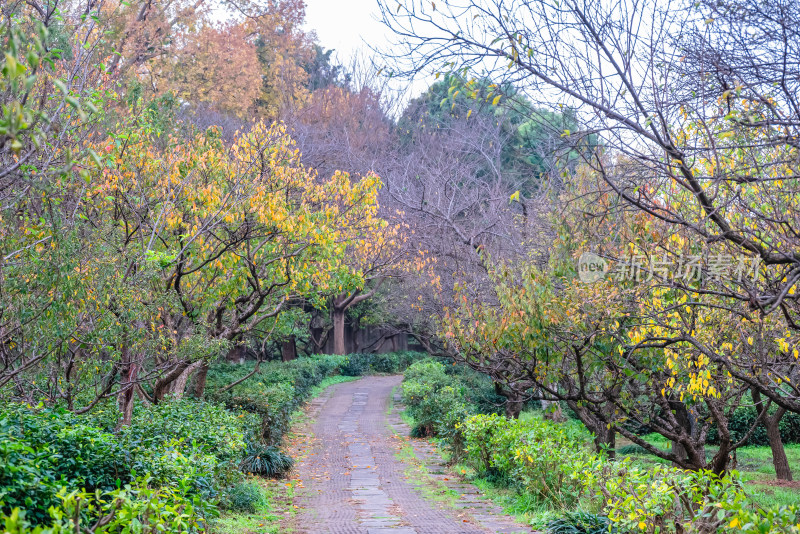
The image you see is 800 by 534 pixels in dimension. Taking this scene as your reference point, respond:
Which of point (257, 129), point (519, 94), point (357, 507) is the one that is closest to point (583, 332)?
point (519, 94)

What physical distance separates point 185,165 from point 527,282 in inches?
176

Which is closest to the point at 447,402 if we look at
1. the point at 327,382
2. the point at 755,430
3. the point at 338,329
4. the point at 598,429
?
the point at 598,429

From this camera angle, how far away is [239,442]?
7.30 metres

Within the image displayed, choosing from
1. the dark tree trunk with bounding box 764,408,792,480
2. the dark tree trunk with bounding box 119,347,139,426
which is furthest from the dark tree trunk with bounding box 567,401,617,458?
the dark tree trunk with bounding box 119,347,139,426

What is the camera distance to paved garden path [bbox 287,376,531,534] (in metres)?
7.39

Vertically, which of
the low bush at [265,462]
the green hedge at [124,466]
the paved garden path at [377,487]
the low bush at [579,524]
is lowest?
the paved garden path at [377,487]

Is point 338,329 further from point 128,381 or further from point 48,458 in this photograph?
point 48,458

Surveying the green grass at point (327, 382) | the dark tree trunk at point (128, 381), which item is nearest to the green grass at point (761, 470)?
the dark tree trunk at point (128, 381)

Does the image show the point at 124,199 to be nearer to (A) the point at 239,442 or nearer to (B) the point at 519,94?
(A) the point at 239,442

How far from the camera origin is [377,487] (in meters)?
9.63

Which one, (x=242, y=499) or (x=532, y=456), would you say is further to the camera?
(x=532, y=456)

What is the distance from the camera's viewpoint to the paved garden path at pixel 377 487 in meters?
7.39

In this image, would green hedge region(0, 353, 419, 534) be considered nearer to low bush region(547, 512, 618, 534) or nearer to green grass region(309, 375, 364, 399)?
low bush region(547, 512, 618, 534)

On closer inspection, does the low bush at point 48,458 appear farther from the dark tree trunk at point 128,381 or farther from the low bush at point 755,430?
the low bush at point 755,430
